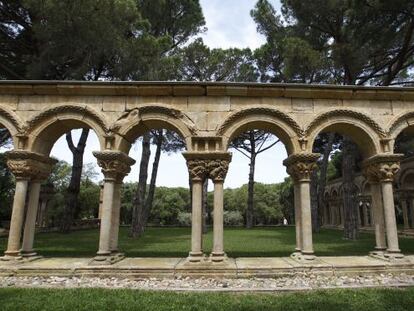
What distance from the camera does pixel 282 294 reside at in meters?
5.70

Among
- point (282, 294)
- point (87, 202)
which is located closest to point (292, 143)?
point (282, 294)

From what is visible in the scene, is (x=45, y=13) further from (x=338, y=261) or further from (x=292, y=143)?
(x=338, y=261)

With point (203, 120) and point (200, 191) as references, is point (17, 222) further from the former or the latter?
point (203, 120)

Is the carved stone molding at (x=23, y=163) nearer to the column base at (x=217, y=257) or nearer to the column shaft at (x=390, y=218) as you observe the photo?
the column base at (x=217, y=257)

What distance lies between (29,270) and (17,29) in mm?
10683

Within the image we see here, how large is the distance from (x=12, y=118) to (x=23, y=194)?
1.90m

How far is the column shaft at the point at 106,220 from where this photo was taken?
7.49 meters

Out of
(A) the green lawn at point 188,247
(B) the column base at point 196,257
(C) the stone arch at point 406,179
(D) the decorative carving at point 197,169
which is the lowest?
(A) the green lawn at point 188,247

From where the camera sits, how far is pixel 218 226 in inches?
295

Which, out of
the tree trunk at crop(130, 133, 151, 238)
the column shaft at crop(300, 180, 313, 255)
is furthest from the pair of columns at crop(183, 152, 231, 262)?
the tree trunk at crop(130, 133, 151, 238)

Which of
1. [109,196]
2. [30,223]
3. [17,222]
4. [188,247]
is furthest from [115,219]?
[188,247]

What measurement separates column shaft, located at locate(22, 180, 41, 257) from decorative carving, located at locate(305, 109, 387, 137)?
7072mm

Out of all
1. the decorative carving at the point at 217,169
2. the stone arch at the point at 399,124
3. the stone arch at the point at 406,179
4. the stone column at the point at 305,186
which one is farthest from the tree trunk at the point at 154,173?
the stone arch at the point at 406,179

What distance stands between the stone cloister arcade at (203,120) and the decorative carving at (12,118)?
0.08 feet
